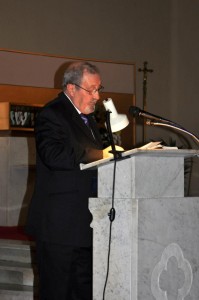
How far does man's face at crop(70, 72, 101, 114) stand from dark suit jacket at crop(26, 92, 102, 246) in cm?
15

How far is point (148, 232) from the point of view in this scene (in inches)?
112

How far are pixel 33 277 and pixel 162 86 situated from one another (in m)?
4.80

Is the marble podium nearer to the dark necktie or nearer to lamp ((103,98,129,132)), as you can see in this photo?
lamp ((103,98,129,132))

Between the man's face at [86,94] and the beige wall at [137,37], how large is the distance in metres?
4.93

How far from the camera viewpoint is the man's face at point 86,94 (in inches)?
141

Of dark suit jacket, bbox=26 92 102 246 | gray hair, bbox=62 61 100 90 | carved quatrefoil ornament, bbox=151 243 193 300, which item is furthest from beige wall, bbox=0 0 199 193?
carved quatrefoil ornament, bbox=151 243 193 300

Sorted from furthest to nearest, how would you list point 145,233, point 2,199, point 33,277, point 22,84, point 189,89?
point 189,89 → point 22,84 → point 2,199 → point 33,277 → point 145,233

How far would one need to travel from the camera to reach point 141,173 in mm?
2918

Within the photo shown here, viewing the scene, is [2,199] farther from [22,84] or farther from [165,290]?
[165,290]

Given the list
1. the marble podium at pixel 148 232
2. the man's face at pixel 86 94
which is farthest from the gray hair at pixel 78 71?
the marble podium at pixel 148 232

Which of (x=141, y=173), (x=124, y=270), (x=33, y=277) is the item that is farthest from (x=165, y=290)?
(x=33, y=277)

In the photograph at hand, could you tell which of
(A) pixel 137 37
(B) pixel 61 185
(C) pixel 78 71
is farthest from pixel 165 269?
(A) pixel 137 37

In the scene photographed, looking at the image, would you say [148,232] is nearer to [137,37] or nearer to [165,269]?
[165,269]

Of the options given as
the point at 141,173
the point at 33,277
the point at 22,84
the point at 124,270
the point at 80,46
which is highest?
the point at 80,46
